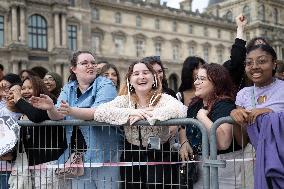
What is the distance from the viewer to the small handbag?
4316 mm

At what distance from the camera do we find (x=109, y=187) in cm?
427

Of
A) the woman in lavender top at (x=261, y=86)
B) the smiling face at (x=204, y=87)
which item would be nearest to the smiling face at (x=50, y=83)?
the smiling face at (x=204, y=87)

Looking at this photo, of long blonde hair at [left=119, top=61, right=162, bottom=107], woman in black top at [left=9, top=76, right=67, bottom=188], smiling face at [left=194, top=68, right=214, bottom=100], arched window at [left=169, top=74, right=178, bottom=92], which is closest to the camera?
smiling face at [left=194, top=68, right=214, bottom=100]

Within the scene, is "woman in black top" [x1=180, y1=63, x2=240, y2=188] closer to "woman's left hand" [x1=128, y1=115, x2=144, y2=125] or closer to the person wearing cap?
the person wearing cap

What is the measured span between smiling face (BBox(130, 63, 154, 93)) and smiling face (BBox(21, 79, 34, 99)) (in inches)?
64.7

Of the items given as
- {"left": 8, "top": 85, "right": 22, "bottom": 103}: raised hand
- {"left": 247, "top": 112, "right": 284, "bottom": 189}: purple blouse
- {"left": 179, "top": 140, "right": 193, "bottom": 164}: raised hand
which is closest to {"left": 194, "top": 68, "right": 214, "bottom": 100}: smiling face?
{"left": 179, "top": 140, "right": 193, "bottom": 164}: raised hand

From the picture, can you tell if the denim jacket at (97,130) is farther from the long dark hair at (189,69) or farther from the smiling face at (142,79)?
the long dark hair at (189,69)

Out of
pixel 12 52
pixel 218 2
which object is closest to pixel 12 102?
pixel 12 52

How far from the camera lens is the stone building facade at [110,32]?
3647 centimetres

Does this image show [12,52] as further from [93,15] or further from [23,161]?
[23,161]

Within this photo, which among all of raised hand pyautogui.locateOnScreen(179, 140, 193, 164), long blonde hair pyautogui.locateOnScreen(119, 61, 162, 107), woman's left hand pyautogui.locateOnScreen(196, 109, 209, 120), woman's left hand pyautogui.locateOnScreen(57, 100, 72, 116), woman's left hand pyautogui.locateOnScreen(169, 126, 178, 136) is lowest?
raised hand pyautogui.locateOnScreen(179, 140, 193, 164)

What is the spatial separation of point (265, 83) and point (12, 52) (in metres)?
34.2

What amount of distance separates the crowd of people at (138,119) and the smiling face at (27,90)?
27 centimetres

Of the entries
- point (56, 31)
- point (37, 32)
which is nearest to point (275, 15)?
point (56, 31)
